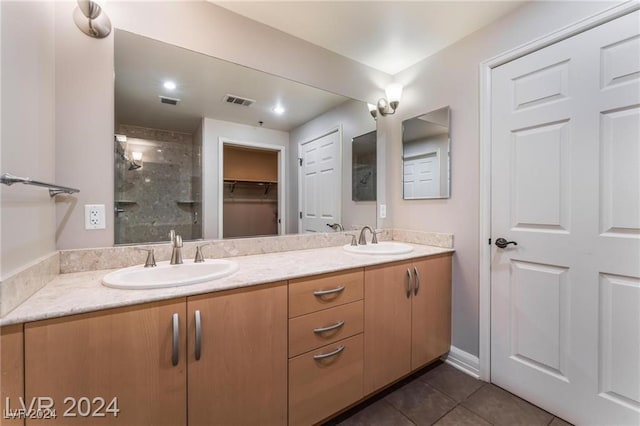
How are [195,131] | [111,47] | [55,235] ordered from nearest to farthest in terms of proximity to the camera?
[55,235] → [111,47] → [195,131]

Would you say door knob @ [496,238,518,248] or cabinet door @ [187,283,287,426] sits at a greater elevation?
door knob @ [496,238,518,248]

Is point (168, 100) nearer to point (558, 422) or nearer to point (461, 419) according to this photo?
point (461, 419)

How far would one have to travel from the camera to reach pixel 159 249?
53.1 inches

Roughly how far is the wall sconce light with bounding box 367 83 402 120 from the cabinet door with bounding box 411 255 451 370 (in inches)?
52.0

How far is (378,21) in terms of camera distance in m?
1.66

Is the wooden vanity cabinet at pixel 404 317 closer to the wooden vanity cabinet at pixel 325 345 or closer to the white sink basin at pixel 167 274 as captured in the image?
the wooden vanity cabinet at pixel 325 345

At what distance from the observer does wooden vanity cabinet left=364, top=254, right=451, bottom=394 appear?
1423mm

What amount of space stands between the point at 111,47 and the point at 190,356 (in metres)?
1.50

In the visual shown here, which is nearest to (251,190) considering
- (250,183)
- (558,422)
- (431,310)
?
(250,183)

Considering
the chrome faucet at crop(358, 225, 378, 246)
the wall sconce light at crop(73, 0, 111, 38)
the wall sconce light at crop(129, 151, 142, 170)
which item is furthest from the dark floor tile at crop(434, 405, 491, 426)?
the wall sconce light at crop(73, 0, 111, 38)

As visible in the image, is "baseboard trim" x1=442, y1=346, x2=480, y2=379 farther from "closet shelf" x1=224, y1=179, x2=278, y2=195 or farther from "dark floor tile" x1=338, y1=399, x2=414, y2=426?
"closet shelf" x1=224, y1=179, x2=278, y2=195

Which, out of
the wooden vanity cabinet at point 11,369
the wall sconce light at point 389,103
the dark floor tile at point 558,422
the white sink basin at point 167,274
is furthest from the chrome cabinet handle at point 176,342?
the wall sconce light at point 389,103

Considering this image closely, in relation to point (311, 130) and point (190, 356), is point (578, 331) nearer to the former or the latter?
point (190, 356)

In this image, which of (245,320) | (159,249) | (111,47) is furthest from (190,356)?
(111,47)
